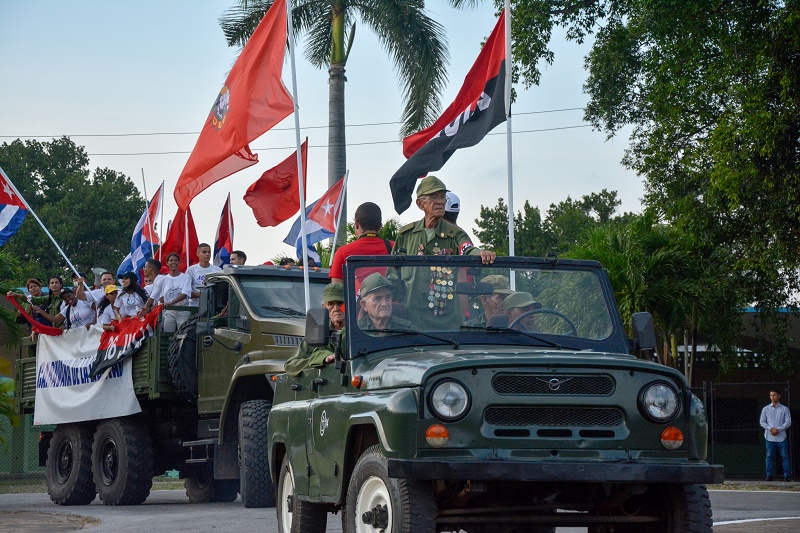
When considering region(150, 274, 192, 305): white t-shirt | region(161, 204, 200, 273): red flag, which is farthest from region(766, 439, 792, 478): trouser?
region(150, 274, 192, 305): white t-shirt

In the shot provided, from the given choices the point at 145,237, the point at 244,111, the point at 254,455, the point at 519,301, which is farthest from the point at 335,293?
the point at 145,237

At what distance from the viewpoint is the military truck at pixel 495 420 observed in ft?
21.2

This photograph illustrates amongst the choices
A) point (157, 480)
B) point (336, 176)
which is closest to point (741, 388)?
point (336, 176)

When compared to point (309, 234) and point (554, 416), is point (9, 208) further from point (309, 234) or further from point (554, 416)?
point (554, 416)

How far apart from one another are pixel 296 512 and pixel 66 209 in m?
51.6

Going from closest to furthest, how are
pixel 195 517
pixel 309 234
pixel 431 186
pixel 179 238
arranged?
pixel 431 186 < pixel 195 517 < pixel 309 234 < pixel 179 238

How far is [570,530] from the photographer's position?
38.6ft

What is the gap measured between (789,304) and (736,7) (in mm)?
6006

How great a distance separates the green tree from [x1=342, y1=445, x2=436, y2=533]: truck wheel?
4967 centimetres

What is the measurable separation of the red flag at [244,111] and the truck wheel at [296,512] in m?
6.16

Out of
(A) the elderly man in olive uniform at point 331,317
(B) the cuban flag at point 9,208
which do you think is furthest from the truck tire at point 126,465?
(A) the elderly man in olive uniform at point 331,317

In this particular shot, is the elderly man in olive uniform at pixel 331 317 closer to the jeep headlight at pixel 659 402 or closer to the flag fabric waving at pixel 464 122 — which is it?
the jeep headlight at pixel 659 402

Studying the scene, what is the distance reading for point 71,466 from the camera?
58.5 ft

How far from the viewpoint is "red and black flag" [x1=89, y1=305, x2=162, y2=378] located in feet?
51.6
